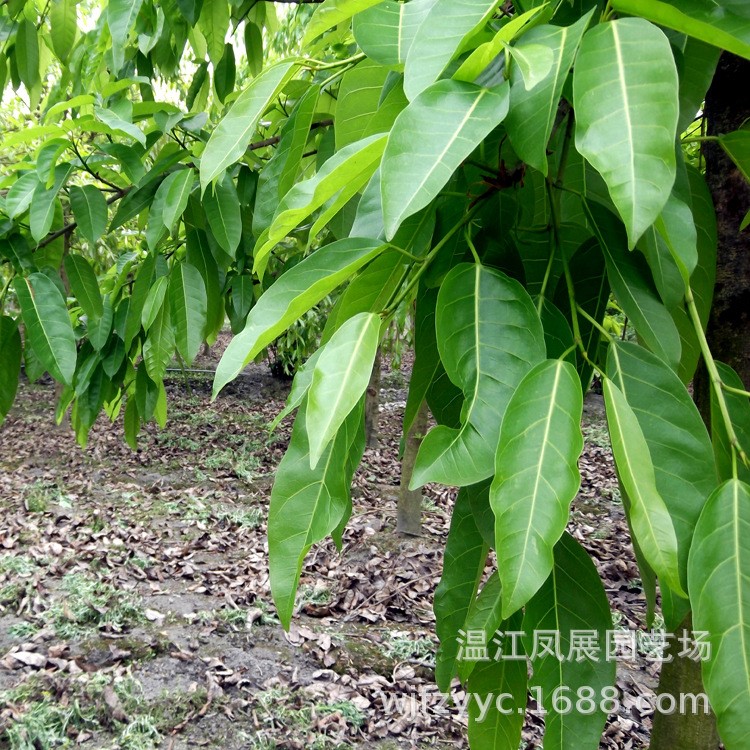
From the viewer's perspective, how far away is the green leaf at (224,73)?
4.69 feet

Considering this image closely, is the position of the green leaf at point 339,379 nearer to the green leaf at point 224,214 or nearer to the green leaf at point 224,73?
the green leaf at point 224,214

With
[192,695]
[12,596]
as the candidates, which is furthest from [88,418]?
[12,596]

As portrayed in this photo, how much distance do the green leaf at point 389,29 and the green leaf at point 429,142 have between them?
0.43ft

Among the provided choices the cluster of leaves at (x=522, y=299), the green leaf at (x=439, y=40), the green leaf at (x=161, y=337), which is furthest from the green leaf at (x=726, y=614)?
the green leaf at (x=161, y=337)

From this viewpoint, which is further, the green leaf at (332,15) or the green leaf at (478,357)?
the green leaf at (332,15)

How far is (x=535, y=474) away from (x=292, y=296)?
0.69 feet

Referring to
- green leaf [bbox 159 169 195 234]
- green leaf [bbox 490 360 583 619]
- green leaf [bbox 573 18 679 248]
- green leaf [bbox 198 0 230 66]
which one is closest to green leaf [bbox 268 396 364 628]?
green leaf [bbox 490 360 583 619]

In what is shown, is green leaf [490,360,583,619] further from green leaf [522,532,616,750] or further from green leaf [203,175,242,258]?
green leaf [203,175,242,258]

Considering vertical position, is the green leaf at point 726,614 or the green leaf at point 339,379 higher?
the green leaf at point 339,379

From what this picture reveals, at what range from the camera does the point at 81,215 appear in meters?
1.18

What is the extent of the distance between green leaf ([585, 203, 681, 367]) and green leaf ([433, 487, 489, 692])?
0.23m

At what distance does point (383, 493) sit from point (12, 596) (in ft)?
8.24

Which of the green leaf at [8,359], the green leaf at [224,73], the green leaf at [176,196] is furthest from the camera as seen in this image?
the green leaf at [224,73]

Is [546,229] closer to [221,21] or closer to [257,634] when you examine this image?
[221,21]
